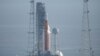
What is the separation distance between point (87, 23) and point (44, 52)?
2.43 meters

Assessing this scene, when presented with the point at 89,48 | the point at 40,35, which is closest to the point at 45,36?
the point at 40,35

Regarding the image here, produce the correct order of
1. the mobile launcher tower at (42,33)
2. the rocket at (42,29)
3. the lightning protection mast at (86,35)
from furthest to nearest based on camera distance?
the rocket at (42,29)
the mobile launcher tower at (42,33)
the lightning protection mast at (86,35)

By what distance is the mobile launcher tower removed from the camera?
14.4 meters

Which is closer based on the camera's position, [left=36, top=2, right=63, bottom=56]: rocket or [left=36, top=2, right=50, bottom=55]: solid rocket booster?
[left=36, top=2, right=63, bottom=56]: rocket

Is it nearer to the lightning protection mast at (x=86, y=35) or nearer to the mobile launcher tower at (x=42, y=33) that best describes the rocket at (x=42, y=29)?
the mobile launcher tower at (x=42, y=33)

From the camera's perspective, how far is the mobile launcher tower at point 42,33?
14442 millimetres

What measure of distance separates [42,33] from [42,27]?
0.31 m

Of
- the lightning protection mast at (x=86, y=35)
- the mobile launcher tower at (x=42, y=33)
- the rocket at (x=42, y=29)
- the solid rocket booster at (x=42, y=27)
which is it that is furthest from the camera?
the solid rocket booster at (x=42, y=27)

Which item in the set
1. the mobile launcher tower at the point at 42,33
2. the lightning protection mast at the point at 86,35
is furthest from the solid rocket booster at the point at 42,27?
the lightning protection mast at the point at 86,35

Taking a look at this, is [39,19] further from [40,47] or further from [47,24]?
[40,47]

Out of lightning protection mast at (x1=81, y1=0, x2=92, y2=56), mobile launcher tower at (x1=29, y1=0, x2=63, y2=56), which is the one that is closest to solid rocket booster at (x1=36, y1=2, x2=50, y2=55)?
mobile launcher tower at (x1=29, y1=0, x2=63, y2=56)

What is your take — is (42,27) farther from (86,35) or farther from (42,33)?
(86,35)

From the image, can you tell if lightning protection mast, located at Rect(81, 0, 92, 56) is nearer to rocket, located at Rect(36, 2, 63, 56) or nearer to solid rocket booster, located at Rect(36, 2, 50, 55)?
rocket, located at Rect(36, 2, 63, 56)

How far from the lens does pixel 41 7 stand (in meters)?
15.4
